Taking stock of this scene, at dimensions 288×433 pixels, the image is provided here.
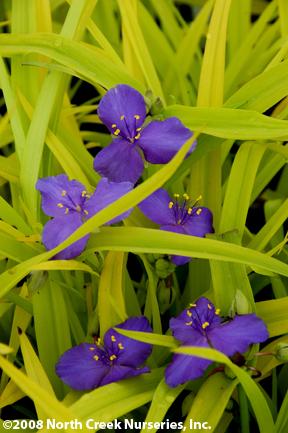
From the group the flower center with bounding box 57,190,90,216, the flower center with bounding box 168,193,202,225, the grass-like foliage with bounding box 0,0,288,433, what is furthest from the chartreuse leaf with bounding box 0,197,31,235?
the flower center with bounding box 168,193,202,225

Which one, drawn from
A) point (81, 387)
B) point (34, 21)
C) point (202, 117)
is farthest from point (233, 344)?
point (34, 21)

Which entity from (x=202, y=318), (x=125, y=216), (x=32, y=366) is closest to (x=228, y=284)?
(x=202, y=318)

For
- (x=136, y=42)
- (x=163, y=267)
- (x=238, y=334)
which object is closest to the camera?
(x=238, y=334)

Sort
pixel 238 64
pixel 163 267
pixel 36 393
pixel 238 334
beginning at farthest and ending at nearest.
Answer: pixel 238 64, pixel 163 267, pixel 238 334, pixel 36 393

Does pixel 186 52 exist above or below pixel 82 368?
above

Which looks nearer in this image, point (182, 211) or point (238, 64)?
point (182, 211)

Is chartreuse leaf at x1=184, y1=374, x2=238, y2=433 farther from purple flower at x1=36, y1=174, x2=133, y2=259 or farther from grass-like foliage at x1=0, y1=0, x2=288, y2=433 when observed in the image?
purple flower at x1=36, y1=174, x2=133, y2=259

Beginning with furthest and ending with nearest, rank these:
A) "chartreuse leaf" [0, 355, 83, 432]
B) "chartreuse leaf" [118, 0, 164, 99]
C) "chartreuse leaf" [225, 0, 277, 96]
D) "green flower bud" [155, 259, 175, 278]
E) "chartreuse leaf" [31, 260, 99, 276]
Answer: "chartreuse leaf" [225, 0, 277, 96], "chartreuse leaf" [118, 0, 164, 99], "green flower bud" [155, 259, 175, 278], "chartreuse leaf" [31, 260, 99, 276], "chartreuse leaf" [0, 355, 83, 432]

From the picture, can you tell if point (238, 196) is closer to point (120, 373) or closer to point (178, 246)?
point (178, 246)
